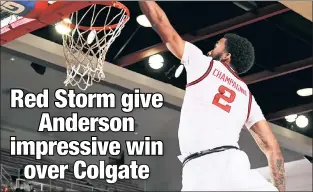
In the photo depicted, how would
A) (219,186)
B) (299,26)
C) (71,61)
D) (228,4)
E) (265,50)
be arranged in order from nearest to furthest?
(219,186) < (71,61) < (228,4) < (299,26) < (265,50)

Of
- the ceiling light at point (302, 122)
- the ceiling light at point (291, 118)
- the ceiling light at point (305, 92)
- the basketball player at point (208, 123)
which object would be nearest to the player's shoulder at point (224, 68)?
the basketball player at point (208, 123)

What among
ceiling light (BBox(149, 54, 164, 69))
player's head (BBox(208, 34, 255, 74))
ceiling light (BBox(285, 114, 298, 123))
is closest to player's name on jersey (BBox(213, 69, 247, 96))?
player's head (BBox(208, 34, 255, 74))

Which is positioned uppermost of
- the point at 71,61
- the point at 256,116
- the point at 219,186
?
the point at 71,61

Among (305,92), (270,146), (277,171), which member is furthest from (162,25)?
(305,92)

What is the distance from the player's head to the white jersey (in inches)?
3.5

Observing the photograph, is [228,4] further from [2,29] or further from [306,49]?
[2,29]

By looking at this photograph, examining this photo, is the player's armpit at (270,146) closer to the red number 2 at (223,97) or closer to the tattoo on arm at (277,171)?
the tattoo on arm at (277,171)

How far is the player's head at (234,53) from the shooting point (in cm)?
283

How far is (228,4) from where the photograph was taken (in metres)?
6.74

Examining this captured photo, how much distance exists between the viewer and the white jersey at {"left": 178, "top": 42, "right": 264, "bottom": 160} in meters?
2.64

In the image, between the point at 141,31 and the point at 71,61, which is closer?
the point at 71,61

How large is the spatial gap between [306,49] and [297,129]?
2.84 meters

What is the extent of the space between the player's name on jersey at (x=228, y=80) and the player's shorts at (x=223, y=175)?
29 cm

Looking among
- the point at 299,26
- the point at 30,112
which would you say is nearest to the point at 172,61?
the point at 299,26
